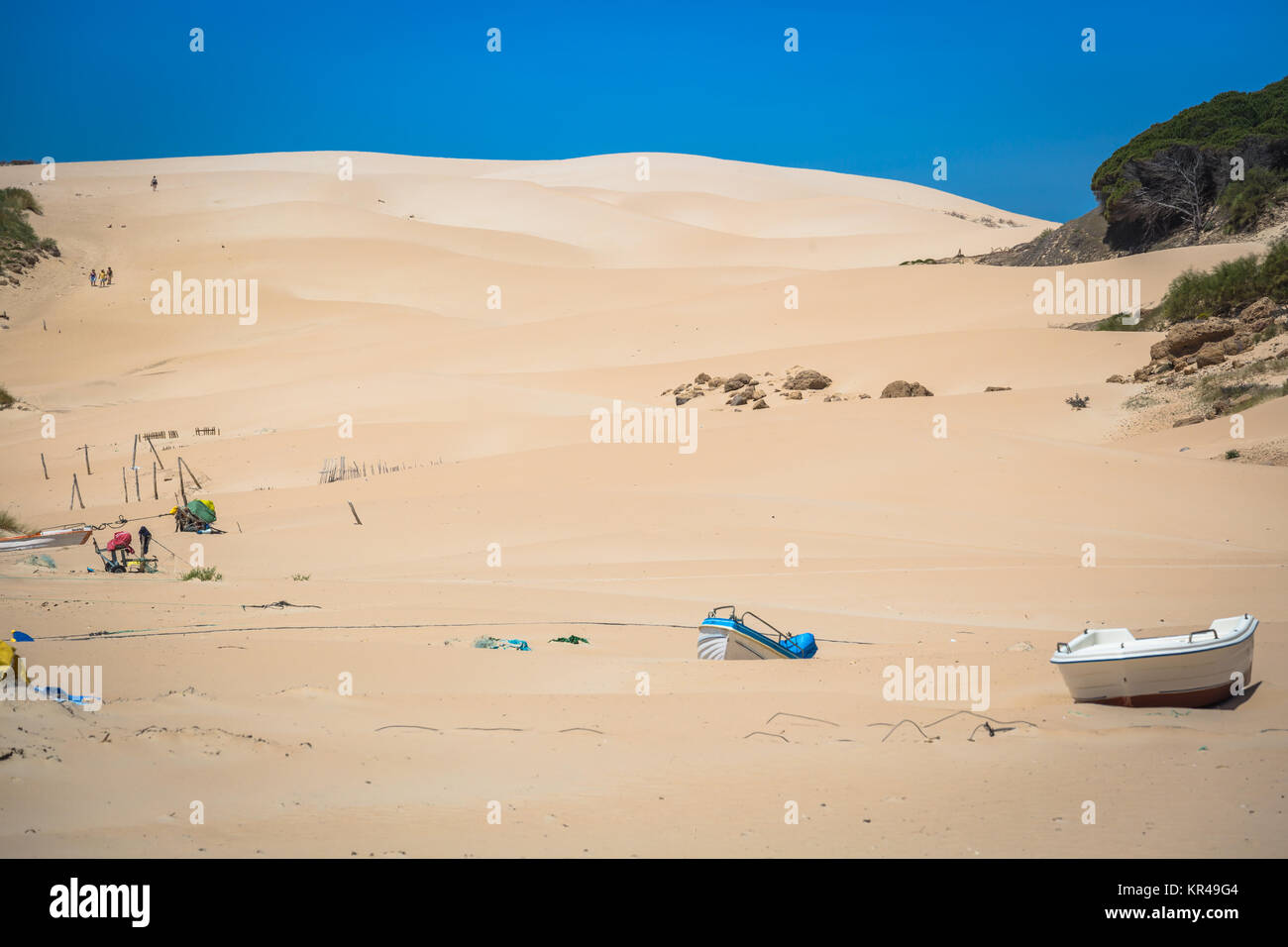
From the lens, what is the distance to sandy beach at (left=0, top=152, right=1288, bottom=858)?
5254 millimetres

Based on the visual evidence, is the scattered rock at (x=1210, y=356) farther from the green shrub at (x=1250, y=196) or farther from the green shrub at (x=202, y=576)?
the green shrub at (x=202, y=576)

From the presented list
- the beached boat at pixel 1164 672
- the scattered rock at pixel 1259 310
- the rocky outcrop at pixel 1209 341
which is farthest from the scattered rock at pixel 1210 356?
the beached boat at pixel 1164 672

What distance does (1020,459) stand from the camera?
712 inches

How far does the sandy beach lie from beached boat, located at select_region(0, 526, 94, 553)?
0.68 m

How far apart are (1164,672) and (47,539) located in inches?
587

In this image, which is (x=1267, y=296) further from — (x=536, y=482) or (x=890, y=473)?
(x=536, y=482)

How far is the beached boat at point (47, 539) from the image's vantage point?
14867 millimetres

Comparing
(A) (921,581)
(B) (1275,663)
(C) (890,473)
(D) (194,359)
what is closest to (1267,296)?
(C) (890,473)

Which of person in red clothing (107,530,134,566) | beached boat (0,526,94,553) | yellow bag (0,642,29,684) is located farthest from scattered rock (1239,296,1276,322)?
yellow bag (0,642,29,684)

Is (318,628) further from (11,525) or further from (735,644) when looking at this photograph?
(11,525)

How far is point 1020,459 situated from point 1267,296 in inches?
455

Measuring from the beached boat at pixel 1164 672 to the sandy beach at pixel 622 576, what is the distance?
0.18m

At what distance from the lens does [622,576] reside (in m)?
13.8

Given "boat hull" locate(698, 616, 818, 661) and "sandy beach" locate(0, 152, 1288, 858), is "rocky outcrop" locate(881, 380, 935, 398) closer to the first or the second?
"sandy beach" locate(0, 152, 1288, 858)
